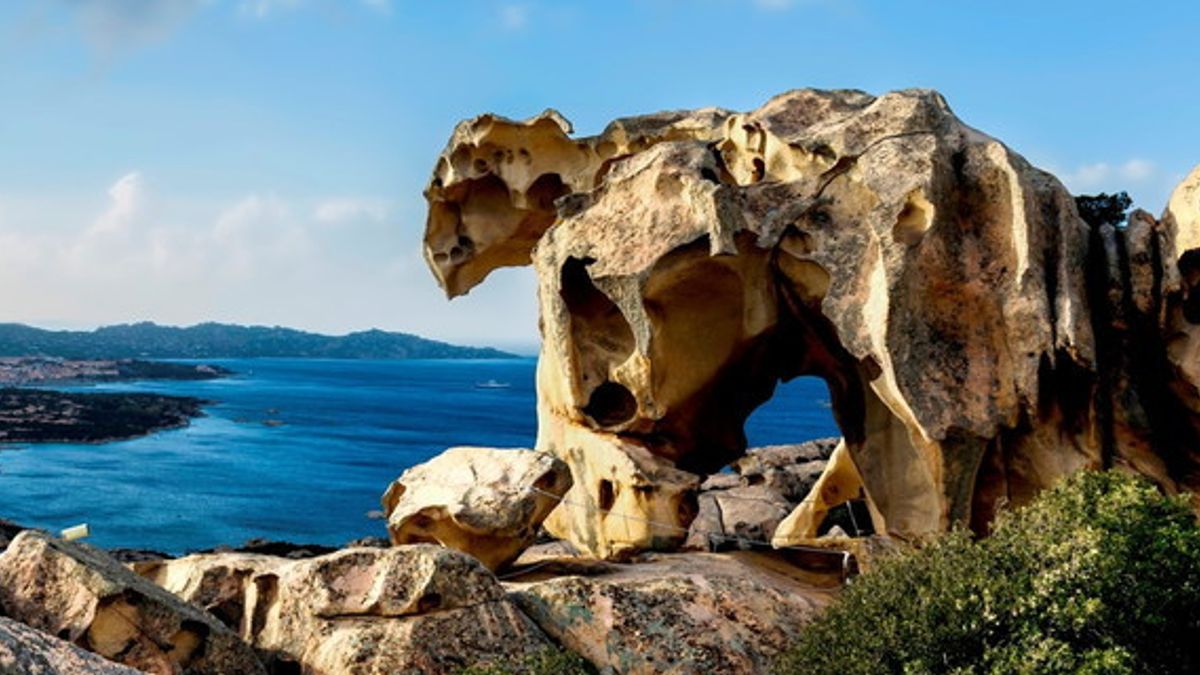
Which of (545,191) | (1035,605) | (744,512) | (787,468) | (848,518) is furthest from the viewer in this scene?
(787,468)

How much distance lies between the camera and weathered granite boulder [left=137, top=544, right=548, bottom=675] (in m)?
19.2

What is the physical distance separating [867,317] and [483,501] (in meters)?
8.98

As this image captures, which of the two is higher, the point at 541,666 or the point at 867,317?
the point at 867,317

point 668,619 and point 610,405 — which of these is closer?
point 668,619

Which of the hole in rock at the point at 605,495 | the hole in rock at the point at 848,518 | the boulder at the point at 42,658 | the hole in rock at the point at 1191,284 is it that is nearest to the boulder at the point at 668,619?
the hole in rock at the point at 605,495

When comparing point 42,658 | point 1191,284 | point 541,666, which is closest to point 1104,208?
point 1191,284

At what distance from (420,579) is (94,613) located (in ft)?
16.3

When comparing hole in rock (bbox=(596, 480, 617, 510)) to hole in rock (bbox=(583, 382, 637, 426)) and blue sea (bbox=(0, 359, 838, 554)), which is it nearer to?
hole in rock (bbox=(583, 382, 637, 426))

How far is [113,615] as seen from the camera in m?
18.9

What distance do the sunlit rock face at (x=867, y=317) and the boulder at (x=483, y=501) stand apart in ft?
10.7

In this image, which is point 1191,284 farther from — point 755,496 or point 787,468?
point 787,468

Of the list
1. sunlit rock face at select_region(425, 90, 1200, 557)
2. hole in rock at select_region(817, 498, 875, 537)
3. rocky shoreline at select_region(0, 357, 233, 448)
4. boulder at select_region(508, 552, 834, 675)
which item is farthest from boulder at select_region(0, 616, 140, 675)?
rocky shoreline at select_region(0, 357, 233, 448)

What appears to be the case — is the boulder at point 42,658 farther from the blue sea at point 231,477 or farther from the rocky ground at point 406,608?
the blue sea at point 231,477

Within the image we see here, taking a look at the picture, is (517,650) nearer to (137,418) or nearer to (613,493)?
(613,493)
